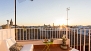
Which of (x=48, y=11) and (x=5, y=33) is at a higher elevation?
(x=48, y=11)

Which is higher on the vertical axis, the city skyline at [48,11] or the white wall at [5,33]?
the city skyline at [48,11]

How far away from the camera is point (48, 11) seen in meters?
8.27

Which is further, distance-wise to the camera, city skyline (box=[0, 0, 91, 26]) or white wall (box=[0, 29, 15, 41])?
city skyline (box=[0, 0, 91, 26])

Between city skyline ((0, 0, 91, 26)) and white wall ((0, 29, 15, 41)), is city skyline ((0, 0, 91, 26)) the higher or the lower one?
the higher one

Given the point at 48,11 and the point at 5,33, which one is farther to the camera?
the point at 48,11

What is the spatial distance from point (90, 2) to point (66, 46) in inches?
154

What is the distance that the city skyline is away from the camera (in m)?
8.00

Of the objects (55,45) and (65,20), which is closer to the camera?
(55,45)

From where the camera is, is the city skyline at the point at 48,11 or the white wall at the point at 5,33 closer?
the white wall at the point at 5,33

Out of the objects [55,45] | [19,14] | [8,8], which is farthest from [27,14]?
[55,45]

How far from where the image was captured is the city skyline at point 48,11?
8000mm

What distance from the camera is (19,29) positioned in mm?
6941

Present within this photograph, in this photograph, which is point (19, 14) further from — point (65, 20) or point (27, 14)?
point (65, 20)

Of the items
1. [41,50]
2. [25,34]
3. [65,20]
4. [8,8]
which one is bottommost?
[41,50]
